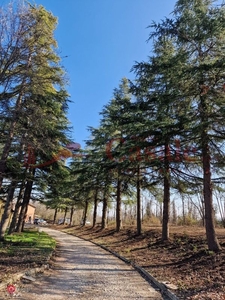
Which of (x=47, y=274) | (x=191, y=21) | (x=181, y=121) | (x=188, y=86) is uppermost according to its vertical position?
(x=191, y=21)

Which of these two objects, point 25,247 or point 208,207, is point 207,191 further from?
point 25,247

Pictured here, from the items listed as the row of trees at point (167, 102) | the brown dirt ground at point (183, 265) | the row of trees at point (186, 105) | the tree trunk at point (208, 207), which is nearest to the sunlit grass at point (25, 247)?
the brown dirt ground at point (183, 265)

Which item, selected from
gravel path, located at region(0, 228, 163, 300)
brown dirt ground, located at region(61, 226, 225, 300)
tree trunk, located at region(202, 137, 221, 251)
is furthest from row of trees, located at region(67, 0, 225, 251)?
gravel path, located at region(0, 228, 163, 300)

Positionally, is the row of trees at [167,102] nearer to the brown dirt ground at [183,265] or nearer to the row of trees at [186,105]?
the row of trees at [186,105]

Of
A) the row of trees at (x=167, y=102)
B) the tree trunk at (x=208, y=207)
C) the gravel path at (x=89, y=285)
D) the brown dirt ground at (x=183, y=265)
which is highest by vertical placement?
the row of trees at (x=167, y=102)

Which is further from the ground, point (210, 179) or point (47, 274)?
point (210, 179)

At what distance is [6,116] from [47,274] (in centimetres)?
507

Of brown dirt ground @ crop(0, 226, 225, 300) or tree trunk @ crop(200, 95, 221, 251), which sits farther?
tree trunk @ crop(200, 95, 221, 251)

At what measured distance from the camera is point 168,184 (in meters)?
12.6

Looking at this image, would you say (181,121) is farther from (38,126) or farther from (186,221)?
(186,221)

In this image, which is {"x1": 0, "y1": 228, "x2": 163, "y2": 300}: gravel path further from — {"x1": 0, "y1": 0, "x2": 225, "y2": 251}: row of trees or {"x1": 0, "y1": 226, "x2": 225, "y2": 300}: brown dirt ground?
{"x1": 0, "y1": 0, "x2": 225, "y2": 251}: row of trees

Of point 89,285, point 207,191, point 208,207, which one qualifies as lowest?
point 89,285

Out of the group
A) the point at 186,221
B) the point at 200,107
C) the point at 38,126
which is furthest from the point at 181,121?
the point at 186,221

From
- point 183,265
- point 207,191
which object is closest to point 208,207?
point 207,191
